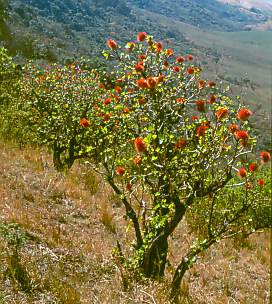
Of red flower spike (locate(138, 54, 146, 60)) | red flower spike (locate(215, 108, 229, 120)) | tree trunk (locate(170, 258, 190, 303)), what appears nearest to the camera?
red flower spike (locate(215, 108, 229, 120))

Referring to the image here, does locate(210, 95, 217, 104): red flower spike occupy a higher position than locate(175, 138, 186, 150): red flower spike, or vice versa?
locate(210, 95, 217, 104): red flower spike

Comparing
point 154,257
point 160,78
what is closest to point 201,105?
point 160,78

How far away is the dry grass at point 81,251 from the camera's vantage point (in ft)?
13.9

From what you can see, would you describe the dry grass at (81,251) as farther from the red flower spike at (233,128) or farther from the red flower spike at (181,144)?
the red flower spike at (233,128)

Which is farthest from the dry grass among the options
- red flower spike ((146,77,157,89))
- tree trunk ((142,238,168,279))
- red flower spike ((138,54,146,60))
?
red flower spike ((138,54,146,60))

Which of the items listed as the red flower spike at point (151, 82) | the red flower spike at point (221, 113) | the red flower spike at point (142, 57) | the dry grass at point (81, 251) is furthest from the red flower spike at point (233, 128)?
the dry grass at point (81, 251)

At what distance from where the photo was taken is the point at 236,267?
8.50m

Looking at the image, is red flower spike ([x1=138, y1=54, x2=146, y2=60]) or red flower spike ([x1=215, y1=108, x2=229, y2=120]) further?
red flower spike ([x1=138, y1=54, x2=146, y2=60])

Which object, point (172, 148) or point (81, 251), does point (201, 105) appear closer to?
point (172, 148)

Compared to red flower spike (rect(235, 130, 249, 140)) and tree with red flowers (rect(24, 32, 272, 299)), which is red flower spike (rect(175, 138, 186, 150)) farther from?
red flower spike (rect(235, 130, 249, 140))

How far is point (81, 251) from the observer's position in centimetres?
555

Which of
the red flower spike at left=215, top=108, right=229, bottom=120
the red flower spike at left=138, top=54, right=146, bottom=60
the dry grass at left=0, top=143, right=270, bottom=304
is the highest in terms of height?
the red flower spike at left=138, top=54, right=146, bottom=60

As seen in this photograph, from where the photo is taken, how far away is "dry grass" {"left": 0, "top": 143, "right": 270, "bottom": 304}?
4250mm

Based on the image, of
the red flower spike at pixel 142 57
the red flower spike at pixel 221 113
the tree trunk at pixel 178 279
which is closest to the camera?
the red flower spike at pixel 221 113
